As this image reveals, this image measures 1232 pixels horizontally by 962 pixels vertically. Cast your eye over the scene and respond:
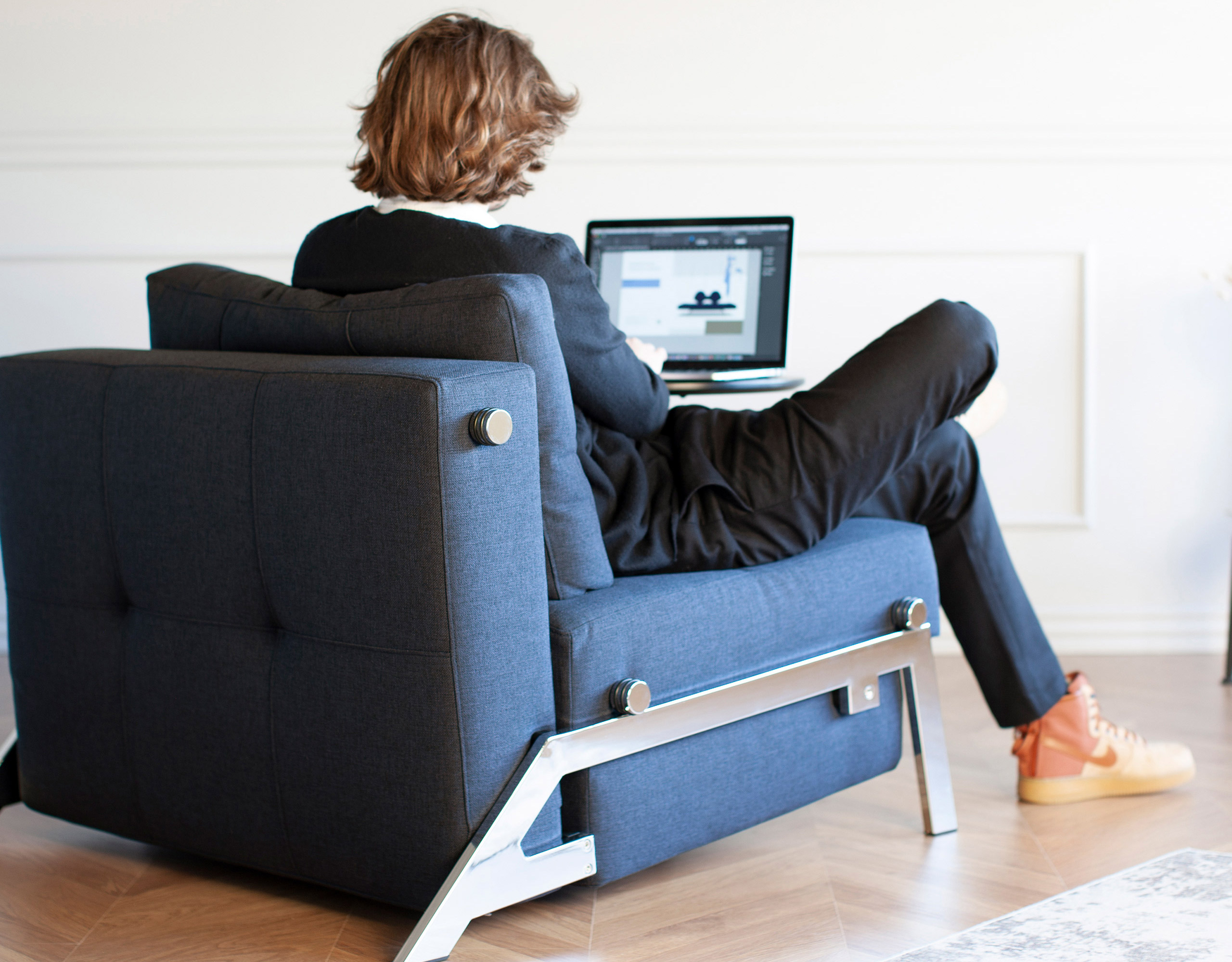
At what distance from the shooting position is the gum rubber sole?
180 cm

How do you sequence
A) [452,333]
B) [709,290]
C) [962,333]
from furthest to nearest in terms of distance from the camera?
[709,290] → [962,333] → [452,333]

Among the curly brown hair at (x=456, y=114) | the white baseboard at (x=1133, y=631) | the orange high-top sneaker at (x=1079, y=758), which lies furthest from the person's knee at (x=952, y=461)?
the white baseboard at (x=1133, y=631)

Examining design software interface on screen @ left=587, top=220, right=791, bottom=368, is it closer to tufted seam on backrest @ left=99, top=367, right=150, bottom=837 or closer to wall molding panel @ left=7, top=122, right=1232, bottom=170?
wall molding panel @ left=7, top=122, right=1232, bottom=170

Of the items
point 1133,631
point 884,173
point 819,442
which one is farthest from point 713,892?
point 884,173

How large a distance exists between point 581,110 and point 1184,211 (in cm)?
141

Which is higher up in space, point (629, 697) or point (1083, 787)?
point (629, 697)

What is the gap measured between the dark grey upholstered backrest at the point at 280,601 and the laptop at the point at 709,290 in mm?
999

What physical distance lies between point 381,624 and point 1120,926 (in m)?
0.88

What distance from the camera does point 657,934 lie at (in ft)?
4.51

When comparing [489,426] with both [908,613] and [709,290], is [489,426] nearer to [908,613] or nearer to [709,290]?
[908,613]

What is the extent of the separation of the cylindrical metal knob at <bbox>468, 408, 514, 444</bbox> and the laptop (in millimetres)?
1000

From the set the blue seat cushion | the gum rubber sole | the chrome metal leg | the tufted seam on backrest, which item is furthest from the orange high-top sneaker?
the chrome metal leg

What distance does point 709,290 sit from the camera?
2.23 metres

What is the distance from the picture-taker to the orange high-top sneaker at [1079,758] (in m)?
1.80
